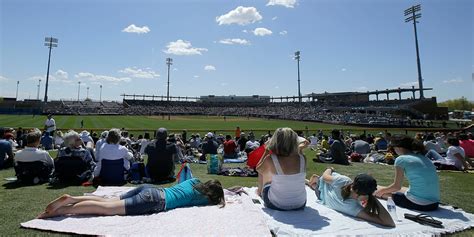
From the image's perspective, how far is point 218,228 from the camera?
4.44m

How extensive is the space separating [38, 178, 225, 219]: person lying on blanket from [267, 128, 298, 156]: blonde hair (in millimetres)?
1324

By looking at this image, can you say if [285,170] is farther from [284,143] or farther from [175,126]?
[175,126]

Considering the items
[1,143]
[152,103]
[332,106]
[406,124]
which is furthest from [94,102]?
[1,143]

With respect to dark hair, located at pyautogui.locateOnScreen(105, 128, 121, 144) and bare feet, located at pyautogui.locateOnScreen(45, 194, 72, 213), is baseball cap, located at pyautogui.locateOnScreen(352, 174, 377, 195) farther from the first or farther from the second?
dark hair, located at pyautogui.locateOnScreen(105, 128, 121, 144)

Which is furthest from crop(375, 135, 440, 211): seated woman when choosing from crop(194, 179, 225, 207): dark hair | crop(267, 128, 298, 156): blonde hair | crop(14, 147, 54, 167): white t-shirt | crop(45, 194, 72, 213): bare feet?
crop(14, 147, 54, 167): white t-shirt

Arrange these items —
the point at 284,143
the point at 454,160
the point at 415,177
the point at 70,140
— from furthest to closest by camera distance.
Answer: the point at 454,160
the point at 70,140
the point at 415,177
the point at 284,143

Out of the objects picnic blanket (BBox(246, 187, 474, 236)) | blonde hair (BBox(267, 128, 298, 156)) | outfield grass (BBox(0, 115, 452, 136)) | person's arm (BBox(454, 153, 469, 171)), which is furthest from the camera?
outfield grass (BBox(0, 115, 452, 136))

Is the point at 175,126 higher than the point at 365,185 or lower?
higher

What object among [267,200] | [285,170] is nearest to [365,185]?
[285,170]

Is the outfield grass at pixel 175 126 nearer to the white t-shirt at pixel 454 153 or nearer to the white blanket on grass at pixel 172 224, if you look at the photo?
the white t-shirt at pixel 454 153

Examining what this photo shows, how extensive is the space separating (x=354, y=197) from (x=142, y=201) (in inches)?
135

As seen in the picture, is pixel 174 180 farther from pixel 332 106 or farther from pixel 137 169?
pixel 332 106

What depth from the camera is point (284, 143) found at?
4914mm

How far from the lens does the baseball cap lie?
176 inches
